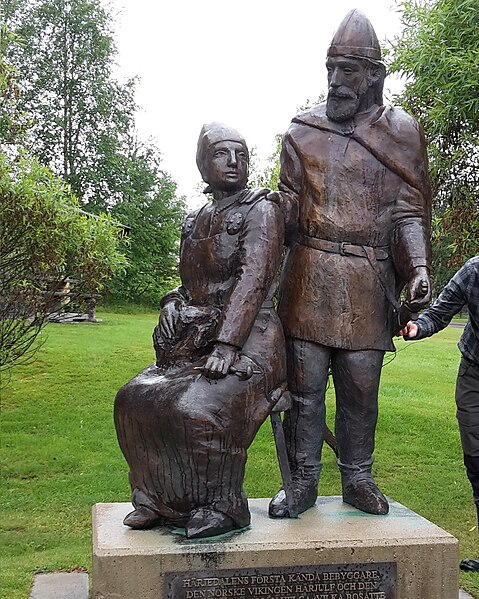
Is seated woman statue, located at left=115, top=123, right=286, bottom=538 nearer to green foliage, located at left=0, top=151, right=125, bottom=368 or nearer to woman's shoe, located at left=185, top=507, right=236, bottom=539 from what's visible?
woman's shoe, located at left=185, top=507, right=236, bottom=539

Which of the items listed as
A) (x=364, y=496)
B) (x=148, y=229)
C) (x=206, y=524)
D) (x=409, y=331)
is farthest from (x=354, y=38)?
(x=148, y=229)

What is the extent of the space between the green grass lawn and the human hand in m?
2.07

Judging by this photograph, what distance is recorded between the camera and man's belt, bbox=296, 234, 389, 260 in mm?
3648

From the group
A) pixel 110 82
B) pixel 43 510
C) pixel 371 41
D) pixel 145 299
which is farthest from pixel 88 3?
pixel 371 41

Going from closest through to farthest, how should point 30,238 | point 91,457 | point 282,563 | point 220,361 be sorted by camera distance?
point 282,563, point 220,361, point 30,238, point 91,457

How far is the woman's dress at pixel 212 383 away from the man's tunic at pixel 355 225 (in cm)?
20

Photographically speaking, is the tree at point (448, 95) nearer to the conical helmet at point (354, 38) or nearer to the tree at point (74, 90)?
the conical helmet at point (354, 38)

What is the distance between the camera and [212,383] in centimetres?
328

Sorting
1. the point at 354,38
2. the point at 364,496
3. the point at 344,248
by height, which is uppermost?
the point at 354,38

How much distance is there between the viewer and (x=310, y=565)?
10.4 ft

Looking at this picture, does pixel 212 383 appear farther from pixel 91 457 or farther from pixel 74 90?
pixel 74 90

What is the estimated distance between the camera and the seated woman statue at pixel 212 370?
325cm

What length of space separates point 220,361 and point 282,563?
2.75 ft

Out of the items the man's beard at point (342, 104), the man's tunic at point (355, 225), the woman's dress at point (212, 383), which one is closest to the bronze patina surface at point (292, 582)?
the woman's dress at point (212, 383)
